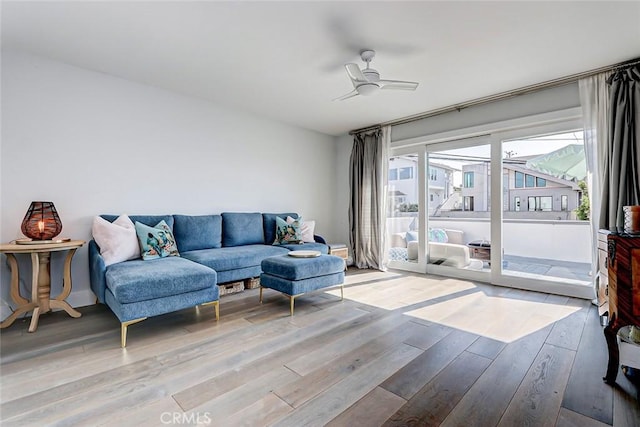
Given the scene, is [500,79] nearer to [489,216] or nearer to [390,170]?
[489,216]

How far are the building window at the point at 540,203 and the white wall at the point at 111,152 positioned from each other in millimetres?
3691

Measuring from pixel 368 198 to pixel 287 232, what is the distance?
1.66 metres

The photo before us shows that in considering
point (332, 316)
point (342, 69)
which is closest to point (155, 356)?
point (332, 316)

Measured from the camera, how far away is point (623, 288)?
1.72 m

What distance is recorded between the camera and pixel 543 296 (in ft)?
11.3

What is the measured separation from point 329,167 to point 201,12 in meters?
3.88

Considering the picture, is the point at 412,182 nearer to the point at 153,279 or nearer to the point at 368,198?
the point at 368,198

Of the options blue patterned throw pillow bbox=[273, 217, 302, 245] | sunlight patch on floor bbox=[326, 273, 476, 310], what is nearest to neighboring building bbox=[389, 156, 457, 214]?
sunlight patch on floor bbox=[326, 273, 476, 310]

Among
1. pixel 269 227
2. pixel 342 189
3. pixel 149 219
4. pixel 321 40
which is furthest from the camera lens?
pixel 342 189

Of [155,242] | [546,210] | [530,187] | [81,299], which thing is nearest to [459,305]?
[546,210]

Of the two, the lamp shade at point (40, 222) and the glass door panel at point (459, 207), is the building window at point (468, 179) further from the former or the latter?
the lamp shade at point (40, 222)

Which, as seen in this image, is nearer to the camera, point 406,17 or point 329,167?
point 406,17

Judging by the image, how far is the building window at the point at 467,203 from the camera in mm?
4281
